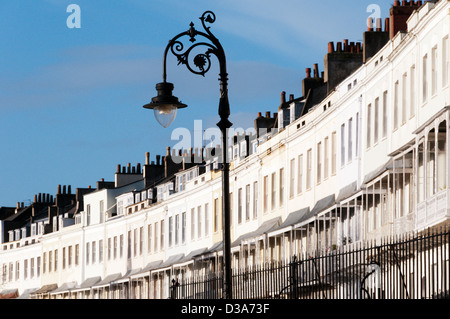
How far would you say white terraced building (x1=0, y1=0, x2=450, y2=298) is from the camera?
3666 centimetres

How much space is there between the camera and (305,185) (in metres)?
53.1

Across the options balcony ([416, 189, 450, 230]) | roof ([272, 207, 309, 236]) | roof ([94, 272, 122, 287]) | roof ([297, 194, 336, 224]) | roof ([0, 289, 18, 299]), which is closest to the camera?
balcony ([416, 189, 450, 230])

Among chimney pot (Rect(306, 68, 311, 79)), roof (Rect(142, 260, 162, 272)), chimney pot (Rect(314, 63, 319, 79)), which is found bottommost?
roof (Rect(142, 260, 162, 272))

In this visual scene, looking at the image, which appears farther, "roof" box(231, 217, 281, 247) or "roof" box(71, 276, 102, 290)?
"roof" box(71, 276, 102, 290)

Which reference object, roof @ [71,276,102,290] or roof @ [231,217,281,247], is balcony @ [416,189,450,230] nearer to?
roof @ [231,217,281,247]

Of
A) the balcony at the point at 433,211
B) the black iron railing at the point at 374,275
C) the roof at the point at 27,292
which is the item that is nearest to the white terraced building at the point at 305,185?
the balcony at the point at 433,211

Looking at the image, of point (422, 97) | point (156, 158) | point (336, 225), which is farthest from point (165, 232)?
point (422, 97)

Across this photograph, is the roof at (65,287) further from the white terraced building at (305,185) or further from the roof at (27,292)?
the roof at (27,292)

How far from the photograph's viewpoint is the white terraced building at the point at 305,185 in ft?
120

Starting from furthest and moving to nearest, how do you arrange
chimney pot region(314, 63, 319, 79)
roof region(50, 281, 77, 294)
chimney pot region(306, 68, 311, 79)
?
roof region(50, 281, 77, 294)
chimney pot region(314, 63, 319, 79)
chimney pot region(306, 68, 311, 79)

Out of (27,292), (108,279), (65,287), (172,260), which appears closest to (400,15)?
(172,260)

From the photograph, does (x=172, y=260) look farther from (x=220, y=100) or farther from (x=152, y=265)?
(x=220, y=100)

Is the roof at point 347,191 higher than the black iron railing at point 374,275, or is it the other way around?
the roof at point 347,191

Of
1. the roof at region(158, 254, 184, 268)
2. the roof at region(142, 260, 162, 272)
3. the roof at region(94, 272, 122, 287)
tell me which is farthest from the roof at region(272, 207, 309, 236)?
the roof at region(94, 272, 122, 287)
